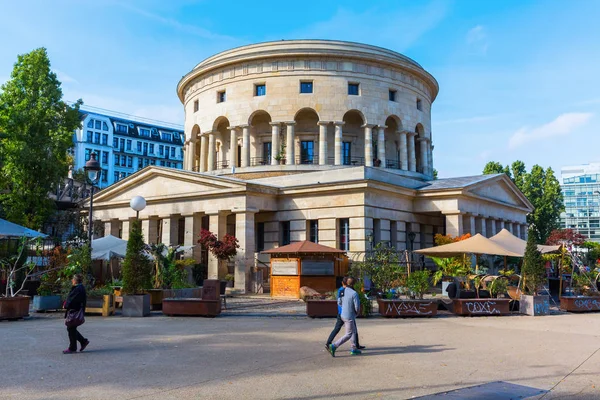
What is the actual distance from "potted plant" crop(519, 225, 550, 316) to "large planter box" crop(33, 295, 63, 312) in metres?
17.1

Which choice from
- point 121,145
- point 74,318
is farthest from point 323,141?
point 121,145

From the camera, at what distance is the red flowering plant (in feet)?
92.5

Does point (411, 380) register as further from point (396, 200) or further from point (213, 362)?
point (396, 200)

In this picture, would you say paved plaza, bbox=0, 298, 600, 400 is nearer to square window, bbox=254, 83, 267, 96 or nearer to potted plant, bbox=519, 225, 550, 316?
potted plant, bbox=519, 225, 550, 316

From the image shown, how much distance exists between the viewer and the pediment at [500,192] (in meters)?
35.5

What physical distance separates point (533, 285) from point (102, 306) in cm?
1541

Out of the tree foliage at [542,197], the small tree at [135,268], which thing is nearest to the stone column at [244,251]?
the small tree at [135,268]

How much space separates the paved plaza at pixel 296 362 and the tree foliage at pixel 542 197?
4389 centimetres

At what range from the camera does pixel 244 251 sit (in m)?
29.1

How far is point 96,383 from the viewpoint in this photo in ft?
27.1

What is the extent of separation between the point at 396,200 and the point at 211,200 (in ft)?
36.4

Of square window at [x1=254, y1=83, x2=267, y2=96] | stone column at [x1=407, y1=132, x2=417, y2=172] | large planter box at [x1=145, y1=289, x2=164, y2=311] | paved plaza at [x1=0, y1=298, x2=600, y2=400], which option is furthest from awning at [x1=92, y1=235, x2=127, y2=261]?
stone column at [x1=407, y1=132, x2=417, y2=172]

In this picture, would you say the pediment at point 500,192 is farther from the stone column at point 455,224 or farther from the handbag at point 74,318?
the handbag at point 74,318

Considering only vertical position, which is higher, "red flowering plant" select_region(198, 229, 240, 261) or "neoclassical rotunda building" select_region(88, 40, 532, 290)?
"neoclassical rotunda building" select_region(88, 40, 532, 290)
